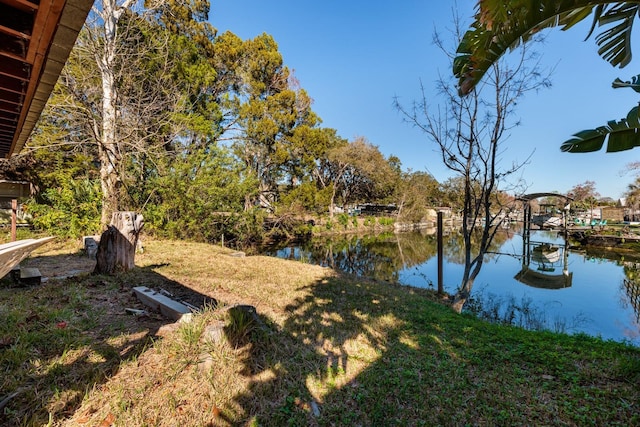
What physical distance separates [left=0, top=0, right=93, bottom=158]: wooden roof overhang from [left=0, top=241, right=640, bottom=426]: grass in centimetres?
215

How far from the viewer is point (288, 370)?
2174mm

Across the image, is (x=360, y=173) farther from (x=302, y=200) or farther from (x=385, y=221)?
(x=302, y=200)

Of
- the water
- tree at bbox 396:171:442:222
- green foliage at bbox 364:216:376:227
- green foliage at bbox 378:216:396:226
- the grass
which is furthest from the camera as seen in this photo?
tree at bbox 396:171:442:222

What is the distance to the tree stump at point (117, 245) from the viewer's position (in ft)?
15.0

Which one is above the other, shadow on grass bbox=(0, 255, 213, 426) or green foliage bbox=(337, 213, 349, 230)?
green foliage bbox=(337, 213, 349, 230)

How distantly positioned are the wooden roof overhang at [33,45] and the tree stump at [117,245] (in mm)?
2260

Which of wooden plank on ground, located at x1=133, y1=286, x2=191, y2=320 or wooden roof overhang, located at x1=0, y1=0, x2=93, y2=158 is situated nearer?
wooden roof overhang, located at x1=0, y1=0, x2=93, y2=158

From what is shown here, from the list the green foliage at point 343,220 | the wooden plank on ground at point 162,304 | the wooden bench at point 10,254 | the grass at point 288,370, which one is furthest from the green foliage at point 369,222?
the wooden bench at point 10,254

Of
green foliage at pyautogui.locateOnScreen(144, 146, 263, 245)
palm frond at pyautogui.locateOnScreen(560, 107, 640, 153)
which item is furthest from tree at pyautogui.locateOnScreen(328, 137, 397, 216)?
palm frond at pyautogui.locateOnScreen(560, 107, 640, 153)

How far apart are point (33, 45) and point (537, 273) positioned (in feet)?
43.5

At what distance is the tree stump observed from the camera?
4.59 meters

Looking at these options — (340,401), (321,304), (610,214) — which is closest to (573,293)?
(321,304)

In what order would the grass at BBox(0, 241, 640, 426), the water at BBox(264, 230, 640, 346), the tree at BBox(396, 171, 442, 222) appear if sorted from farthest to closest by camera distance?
the tree at BBox(396, 171, 442, 222) → the water at BBox(264, 230, 640, 346) → the grass at BBox(0, 241, 640, 426)

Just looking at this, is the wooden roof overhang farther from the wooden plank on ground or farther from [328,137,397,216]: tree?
[328,137,397,216]: tree
